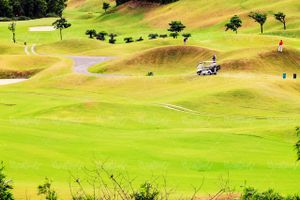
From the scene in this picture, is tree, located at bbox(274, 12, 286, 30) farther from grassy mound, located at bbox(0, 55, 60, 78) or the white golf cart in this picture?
the white golf cart

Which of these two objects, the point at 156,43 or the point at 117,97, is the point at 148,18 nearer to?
the point at 156,43

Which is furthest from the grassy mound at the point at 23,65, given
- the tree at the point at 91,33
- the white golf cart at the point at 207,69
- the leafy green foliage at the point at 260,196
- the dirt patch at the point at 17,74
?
the leafy green foliage at the point at 260,196

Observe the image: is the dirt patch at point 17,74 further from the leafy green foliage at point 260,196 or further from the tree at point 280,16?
the leafy green foliage at point 260,196

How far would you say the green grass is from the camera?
35.7 m

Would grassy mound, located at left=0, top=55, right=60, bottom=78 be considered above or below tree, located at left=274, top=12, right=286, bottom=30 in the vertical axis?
below

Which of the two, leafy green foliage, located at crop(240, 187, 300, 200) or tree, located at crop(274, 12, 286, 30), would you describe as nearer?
leafy green foliage, located at crop(240, 187, 300, 200)

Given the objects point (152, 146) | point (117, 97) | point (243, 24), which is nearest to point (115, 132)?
point (152, 146)

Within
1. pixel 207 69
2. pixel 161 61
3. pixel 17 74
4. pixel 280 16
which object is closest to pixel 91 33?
pixel 280 16

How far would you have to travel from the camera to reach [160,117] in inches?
2515

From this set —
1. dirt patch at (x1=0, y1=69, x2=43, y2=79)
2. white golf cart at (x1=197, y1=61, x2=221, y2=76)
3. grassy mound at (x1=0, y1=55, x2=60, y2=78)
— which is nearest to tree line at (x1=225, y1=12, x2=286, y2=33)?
grassy mound at (x1=0, y1=55, x2=60, y2=78)

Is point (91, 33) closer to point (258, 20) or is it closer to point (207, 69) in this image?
point (258, 20)

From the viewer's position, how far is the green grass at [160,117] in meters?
35.7

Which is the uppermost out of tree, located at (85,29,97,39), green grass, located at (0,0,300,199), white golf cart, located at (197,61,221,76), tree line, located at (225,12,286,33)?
tree line, located at (225,12,286,33)

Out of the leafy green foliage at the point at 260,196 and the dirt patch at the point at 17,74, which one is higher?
the leafy green foliage at the point at 260,196
